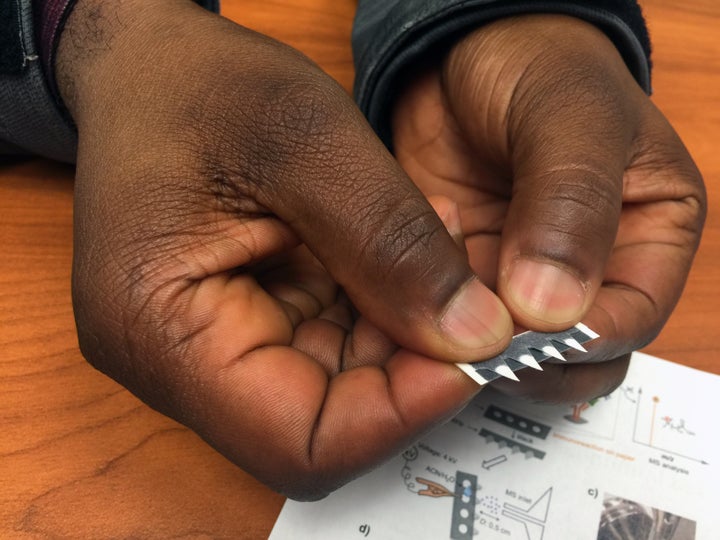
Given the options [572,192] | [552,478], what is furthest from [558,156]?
[552,478]

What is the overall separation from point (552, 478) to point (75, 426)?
0.43 metres

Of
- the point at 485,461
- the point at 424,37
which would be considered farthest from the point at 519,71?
the point at 485,461

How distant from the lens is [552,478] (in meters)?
0.52

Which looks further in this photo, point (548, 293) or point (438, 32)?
point (438, 32)

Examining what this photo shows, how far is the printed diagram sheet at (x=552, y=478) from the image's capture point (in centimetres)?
49

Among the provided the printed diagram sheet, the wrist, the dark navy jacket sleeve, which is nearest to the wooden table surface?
the printed diagram sheet

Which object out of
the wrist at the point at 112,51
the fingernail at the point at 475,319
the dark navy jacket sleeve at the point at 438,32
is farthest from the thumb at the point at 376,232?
the dark navy jacket sleeve at the point at 438,32

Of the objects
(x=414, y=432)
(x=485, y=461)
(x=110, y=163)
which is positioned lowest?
(x=485, y=461)

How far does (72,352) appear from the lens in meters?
0.54

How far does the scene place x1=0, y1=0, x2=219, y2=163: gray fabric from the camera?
51 centimetres

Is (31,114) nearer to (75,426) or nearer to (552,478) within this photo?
(75,426)

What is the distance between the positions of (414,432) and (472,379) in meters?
0.06

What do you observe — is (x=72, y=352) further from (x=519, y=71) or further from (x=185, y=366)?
(x=519, y=71)

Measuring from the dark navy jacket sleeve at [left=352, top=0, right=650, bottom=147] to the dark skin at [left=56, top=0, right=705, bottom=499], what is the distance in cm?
15
